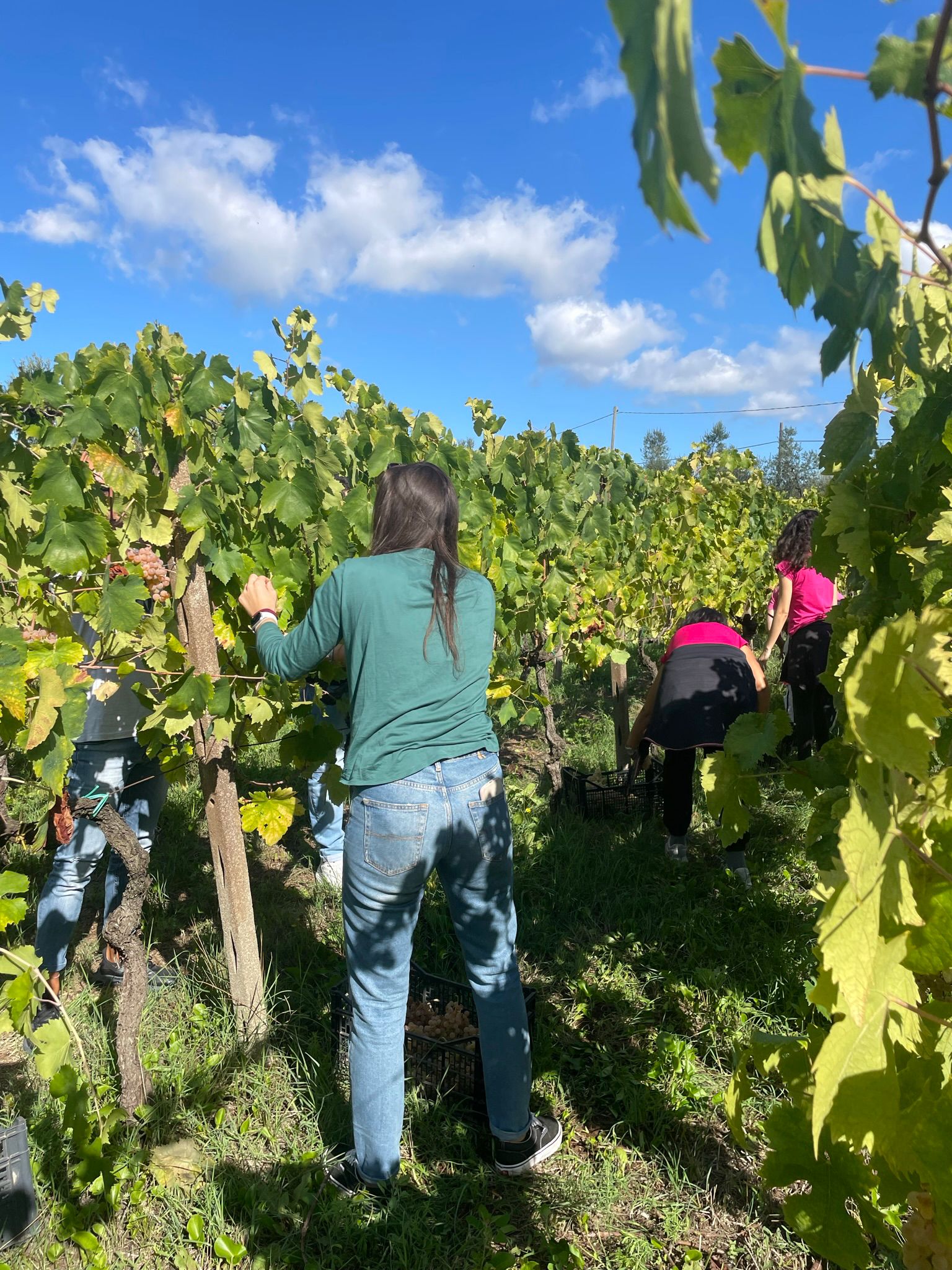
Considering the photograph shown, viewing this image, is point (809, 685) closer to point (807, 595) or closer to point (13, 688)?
point (807, 595)

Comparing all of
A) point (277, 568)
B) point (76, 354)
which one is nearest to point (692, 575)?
point (277, 568)

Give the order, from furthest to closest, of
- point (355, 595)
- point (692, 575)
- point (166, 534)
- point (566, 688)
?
1. point (566, 688)
2. point (692, 575)
3. point (166, 534)
4. point (355, 595)

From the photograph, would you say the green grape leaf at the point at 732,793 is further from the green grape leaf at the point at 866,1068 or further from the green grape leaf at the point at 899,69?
the green grape leaf at the point at 899,69

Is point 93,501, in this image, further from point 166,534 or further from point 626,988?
point 626,988

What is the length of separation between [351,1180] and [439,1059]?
475mm

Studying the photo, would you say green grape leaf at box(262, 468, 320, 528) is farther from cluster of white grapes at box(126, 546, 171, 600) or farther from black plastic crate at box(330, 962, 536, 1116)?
black plastic crate at box(330, 962, 536, 1116)

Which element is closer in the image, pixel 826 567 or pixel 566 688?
pixel 826 567

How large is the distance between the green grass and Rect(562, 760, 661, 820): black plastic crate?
27.0 inches

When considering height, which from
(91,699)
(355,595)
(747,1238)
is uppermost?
(355,595)

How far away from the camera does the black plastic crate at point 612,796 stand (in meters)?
4.86

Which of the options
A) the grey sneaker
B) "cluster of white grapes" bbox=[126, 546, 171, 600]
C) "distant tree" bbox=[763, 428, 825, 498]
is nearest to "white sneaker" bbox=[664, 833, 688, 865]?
the grey sneaker

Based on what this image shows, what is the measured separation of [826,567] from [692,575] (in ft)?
16.8

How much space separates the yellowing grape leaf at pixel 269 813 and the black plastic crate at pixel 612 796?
8.71 ft

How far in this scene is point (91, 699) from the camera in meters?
2.84
